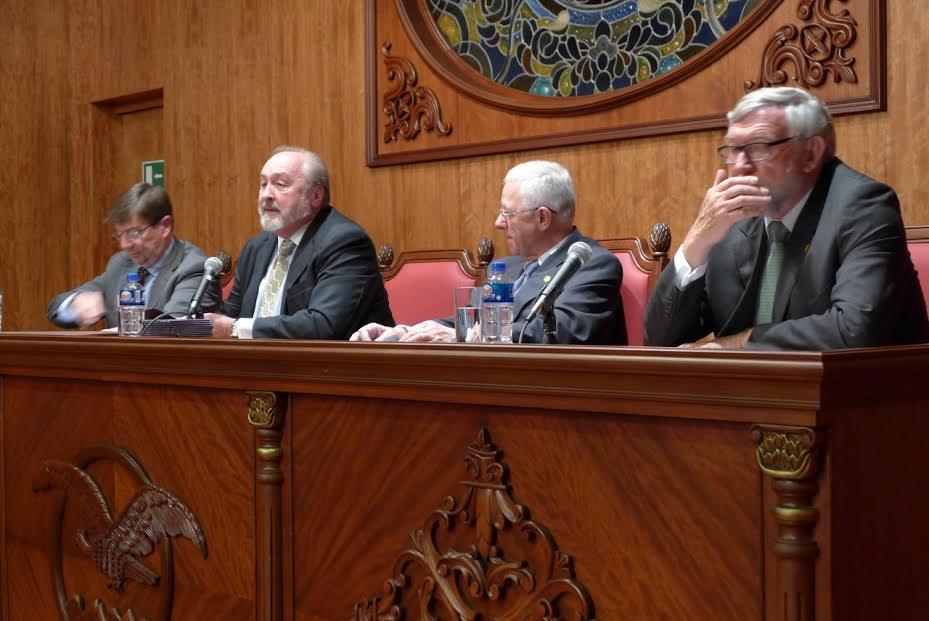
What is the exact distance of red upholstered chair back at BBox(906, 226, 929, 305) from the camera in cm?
285

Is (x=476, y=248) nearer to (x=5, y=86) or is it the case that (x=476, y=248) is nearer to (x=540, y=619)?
(x=540, y=619)

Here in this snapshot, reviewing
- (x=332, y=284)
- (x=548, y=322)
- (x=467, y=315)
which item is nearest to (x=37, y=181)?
(x=332, y=284)

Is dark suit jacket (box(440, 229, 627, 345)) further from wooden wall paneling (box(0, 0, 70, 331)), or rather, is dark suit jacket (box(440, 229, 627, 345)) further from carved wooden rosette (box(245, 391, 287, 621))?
wooden wall paneling (box(0, 0, 70, 331))

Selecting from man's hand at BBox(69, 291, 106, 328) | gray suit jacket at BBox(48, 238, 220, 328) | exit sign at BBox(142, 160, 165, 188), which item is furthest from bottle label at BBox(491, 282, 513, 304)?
exit sign at BBox(142, 160, 165, 188)

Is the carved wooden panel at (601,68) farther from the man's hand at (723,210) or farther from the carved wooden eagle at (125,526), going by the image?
the carved wooden eagle at (125,526)

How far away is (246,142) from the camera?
17.7ft

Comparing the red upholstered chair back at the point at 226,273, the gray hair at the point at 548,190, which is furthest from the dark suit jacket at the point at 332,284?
the red upholstered chair back at the point at 226,273

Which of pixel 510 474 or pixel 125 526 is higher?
pixel 510 474

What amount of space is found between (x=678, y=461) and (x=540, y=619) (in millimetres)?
344

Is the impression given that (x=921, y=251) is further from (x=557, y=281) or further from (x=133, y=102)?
(x=133, y=102)

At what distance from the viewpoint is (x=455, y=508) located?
5.91 ft

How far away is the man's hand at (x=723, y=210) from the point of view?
229 centimetres

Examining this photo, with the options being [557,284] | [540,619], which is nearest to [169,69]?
[557,284]

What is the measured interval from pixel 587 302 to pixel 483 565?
4.59 ft
